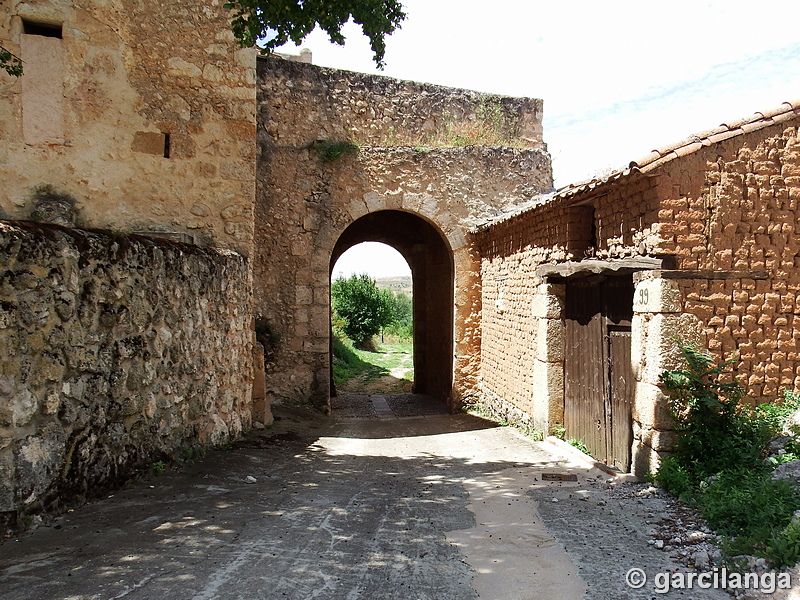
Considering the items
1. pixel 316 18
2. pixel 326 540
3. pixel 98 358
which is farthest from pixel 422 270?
pixel 326 540

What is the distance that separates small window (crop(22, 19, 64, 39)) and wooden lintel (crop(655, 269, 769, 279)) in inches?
254

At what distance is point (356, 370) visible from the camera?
57.1 feet

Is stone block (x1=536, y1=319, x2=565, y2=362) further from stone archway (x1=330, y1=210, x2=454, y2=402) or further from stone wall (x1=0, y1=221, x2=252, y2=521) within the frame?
stone archway (x1=330, y1=210, x2=454, y2=402)

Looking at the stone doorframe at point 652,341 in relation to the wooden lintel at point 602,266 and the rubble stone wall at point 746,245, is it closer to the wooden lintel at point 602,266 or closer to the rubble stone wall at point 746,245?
the wooden lintel at point 602,266

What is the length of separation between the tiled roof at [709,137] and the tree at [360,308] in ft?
59.9

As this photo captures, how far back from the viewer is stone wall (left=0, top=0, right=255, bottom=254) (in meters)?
5.87

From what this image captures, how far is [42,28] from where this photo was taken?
5.99 m

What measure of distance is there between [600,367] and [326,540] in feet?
11.3

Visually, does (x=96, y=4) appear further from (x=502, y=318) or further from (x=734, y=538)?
(x=734, y=538)

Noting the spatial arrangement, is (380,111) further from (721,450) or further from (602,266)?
(721,450)

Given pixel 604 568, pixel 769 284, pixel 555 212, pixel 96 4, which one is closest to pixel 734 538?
pixel 604 568

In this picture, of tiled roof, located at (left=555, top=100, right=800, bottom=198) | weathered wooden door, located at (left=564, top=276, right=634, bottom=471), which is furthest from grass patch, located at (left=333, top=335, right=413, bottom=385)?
tiled roof, located at (left=555, top=100, right=800, bottom=198)

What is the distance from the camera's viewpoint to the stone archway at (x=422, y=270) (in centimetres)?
1175

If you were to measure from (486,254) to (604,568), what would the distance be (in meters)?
6.57
